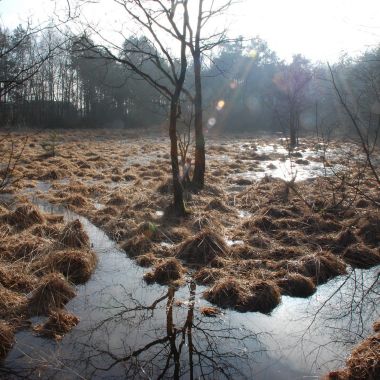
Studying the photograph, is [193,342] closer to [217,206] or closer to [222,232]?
[222,232]

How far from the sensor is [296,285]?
17.0ft

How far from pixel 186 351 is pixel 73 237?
3155 mm

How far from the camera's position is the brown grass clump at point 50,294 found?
4.46m

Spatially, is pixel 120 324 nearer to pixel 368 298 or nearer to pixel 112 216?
pixel 368 298

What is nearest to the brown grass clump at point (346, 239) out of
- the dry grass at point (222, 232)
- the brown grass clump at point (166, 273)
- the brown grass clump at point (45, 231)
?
the dry grass at point (222, 232)

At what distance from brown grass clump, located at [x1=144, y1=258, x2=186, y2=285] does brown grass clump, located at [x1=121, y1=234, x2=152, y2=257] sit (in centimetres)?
89

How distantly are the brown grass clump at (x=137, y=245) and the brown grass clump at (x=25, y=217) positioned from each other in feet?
5.63

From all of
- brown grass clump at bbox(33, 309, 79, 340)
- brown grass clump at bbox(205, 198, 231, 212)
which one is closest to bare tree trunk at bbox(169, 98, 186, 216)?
brown grass clump at bbox(205, 198, 231, 212)

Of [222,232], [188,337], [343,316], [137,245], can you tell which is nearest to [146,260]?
[137,245]

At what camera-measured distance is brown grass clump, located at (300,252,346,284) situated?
5.55m

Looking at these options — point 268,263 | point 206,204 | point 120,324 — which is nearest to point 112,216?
→ point 206,204

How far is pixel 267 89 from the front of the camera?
43.4 metres

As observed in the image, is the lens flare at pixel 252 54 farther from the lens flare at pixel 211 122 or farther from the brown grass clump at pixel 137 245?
the brown grass clump at pixel 137 245

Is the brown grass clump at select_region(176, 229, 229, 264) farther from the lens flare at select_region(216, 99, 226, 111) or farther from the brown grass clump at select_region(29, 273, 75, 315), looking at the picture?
the lens flare at select_region(216, 99, 226, 111)
